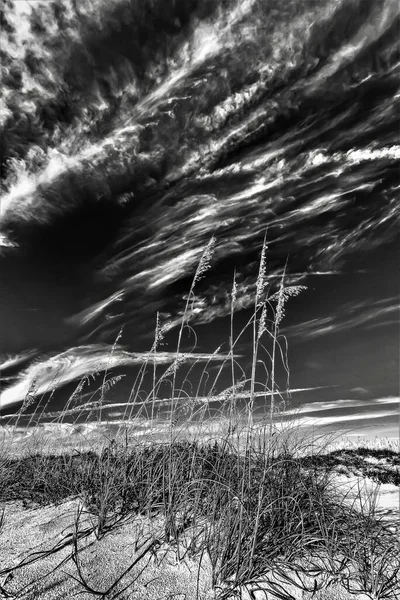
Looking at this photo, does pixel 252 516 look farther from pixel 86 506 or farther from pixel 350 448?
pixel 350 448

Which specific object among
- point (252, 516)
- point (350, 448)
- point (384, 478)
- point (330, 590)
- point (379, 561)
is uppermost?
point (350, 448)

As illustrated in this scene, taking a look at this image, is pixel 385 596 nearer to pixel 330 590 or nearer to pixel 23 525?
pixel 330 590

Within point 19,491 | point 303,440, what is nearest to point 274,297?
point 303,440

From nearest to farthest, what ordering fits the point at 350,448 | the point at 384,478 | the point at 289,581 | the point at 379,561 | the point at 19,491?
the point at 289,581 → the point at 379,561 → the point at 19,491 → the point at 384,478 → the point at 350,448

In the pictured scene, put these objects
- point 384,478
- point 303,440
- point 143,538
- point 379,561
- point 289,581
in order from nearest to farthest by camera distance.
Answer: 1. point 289,581
2. point 379,561
3. point 143,538
4. point 303,440
5. point 384,478

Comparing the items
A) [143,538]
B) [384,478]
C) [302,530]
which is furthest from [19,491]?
[384,478]

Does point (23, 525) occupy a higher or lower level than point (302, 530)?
lower

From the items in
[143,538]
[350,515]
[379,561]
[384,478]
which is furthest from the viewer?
[384,478]

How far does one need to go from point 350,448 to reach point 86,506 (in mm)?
5451

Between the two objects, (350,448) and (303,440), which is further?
(350,448)

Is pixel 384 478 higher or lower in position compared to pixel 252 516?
higher

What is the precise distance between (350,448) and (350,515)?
471 cm

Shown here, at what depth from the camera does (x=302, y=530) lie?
2.31 m

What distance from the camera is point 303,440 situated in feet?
10.6
